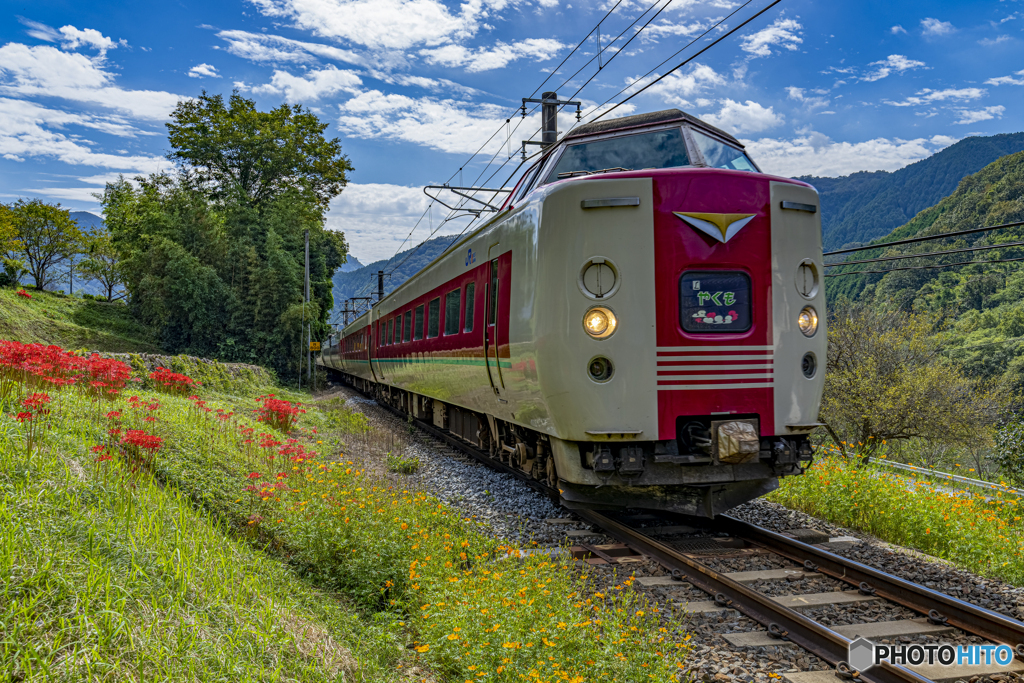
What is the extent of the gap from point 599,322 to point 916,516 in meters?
3.78

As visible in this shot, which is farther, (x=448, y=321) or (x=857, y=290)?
(x=857, y=290)

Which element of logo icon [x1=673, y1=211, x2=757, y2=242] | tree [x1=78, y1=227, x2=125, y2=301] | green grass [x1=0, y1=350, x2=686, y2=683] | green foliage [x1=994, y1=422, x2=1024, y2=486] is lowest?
green foliage [x1=994, y1=422, x2=1024, y2=486]

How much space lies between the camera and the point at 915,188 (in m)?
134

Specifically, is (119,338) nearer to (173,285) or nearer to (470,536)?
(173,285)

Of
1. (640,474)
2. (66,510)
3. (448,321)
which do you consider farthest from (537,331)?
(448,321)

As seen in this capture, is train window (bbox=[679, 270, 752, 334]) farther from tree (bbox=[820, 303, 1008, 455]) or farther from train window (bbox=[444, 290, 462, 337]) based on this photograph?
tree (bbox=[820, 303, 1008, 455])

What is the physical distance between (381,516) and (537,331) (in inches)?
81.7

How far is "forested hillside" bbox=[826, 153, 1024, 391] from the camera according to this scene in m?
43.3

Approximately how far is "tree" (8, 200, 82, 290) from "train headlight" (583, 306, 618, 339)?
42580mm

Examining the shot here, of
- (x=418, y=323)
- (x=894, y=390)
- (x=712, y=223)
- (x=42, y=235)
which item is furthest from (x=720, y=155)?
(x=42, y=235)

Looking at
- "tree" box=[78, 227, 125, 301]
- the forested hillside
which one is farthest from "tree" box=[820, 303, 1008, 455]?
"tree" box=[78, 227, 125, 301]

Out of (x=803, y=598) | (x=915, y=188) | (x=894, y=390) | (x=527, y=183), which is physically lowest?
(x=803, y=598)

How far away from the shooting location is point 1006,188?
54812 millimetres

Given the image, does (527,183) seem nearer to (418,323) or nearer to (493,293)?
(493,293)
